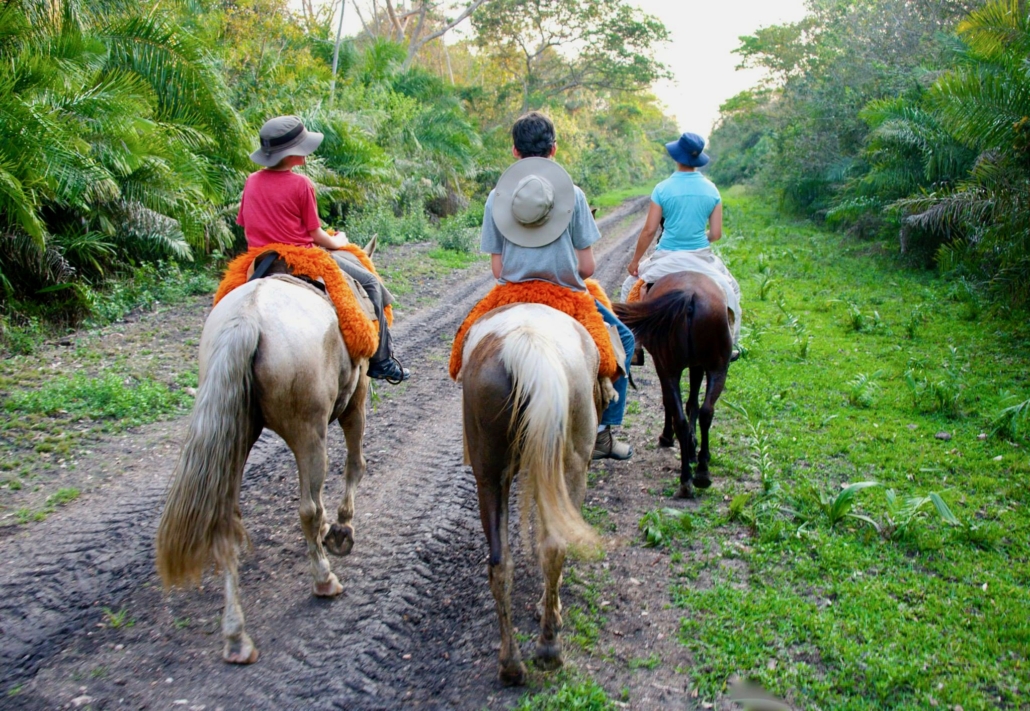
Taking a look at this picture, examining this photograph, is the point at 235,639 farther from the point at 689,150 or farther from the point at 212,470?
the point at 689,150

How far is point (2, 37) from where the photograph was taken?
7676 mm

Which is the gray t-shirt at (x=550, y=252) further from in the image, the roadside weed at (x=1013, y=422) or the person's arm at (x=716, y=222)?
the roadside weed at (x=1013, y=422)

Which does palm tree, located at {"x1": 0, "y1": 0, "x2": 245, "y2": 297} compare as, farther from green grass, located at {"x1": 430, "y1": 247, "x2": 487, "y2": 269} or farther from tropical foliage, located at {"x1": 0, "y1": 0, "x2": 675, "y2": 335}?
green grass, located at {"x1": 430, "y1": 247, "x2": 487, "y2": 269}

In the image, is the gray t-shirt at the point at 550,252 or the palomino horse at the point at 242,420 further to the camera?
the gray t-shirt at the point at 550,252

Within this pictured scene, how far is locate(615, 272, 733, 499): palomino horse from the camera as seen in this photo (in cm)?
520

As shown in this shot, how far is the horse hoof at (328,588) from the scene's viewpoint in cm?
392

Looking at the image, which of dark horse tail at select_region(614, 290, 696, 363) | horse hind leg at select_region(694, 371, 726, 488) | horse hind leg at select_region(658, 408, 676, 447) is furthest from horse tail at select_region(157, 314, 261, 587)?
horse hind leg at select_region(658, 408, 676, 447)

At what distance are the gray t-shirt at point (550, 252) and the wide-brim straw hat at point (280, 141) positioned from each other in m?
1.41

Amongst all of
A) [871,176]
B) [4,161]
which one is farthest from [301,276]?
[871,176]

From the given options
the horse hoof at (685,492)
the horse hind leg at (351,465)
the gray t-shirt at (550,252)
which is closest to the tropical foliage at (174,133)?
the horse hind leg at (351,465)

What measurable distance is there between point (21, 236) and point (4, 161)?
1.57 m

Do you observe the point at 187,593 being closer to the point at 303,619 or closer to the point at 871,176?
the point at 303,619

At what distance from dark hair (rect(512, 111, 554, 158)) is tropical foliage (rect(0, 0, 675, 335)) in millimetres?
5389

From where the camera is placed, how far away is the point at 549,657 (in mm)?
3369
